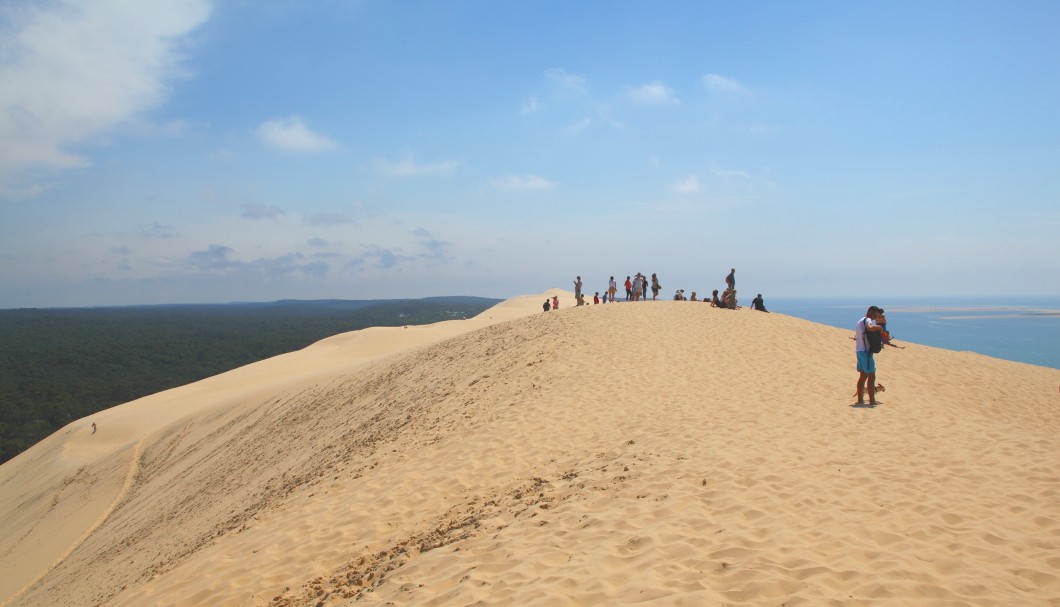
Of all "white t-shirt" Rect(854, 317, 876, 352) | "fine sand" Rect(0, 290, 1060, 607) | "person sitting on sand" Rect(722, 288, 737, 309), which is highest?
"person sitting on sand" Rect(722, 288, 737, 309)

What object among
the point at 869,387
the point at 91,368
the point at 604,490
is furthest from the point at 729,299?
the point at 91,368

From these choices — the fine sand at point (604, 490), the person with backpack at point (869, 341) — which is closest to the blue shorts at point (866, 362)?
the person with backpack at point (869, 341)

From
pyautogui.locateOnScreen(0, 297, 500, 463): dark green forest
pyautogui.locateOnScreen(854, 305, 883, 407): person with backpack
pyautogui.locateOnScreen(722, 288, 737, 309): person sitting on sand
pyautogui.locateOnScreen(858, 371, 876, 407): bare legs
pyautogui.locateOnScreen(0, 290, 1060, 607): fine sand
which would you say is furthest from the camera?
pyautogui.locateOnScreen(0, 297, 500, 463): dark green forest

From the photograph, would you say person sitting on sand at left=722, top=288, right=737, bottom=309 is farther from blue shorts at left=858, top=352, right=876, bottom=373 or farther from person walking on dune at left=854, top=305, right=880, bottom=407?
blue shorts at left=858, top=352, right=876, bottom=373

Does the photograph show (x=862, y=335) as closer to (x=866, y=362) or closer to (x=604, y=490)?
(x=866, y=362)

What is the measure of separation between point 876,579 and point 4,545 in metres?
26.6

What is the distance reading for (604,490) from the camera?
7070mm

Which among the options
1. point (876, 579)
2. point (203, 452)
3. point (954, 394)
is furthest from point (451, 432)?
point (954, 394)

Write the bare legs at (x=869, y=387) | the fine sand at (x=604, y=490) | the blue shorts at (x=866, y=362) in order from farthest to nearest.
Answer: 1. the bare legs at (x=869, y=387)
2. the blue shorts at (x=866, y=362)
3. the fine sand at (x=604, y=490)

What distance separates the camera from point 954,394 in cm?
1566

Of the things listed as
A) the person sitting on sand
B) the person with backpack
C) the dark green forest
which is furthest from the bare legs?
the dark green forest

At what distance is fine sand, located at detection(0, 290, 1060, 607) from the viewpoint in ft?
15.9

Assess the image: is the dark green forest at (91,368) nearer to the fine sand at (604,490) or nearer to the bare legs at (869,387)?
the fine sand at (604,490)

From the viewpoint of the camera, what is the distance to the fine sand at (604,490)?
4.85m
